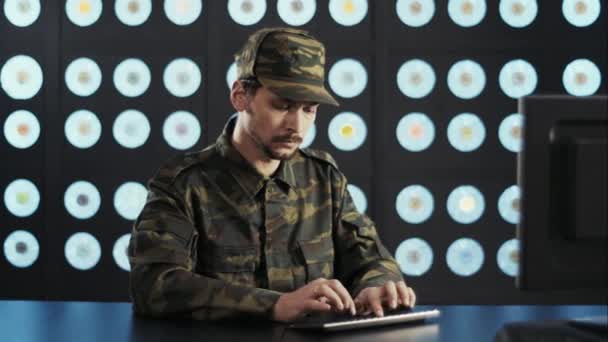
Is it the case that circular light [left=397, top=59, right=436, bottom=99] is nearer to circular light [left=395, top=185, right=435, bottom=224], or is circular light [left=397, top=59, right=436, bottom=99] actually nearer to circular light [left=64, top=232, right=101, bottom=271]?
circular light [left=395, top=185, right=435, bottom=224]

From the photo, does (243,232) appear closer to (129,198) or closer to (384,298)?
(384,298)

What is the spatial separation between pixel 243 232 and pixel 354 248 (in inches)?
11.9

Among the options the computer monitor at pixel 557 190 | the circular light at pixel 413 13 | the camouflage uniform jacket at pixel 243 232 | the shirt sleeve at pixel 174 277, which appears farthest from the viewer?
the circular light at pixel 413 13

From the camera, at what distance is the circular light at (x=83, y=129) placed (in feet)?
12.0

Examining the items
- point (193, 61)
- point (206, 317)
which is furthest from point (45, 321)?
point (193, 61)

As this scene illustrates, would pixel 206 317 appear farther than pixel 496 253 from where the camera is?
No

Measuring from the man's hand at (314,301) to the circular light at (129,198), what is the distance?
6.64 feet

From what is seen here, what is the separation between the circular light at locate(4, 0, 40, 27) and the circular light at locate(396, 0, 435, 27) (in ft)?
5.03

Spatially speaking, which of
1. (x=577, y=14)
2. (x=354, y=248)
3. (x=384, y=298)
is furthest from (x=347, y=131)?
(x=384, y=298)

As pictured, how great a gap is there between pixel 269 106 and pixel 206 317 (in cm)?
52

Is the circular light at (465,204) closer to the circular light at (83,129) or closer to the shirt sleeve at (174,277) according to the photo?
the circular light at (83,129)

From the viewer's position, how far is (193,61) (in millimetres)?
3645

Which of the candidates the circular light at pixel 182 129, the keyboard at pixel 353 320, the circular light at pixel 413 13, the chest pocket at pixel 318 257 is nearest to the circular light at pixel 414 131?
the circular light at pixel 413 13

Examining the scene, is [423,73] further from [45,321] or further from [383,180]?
[45,321]
